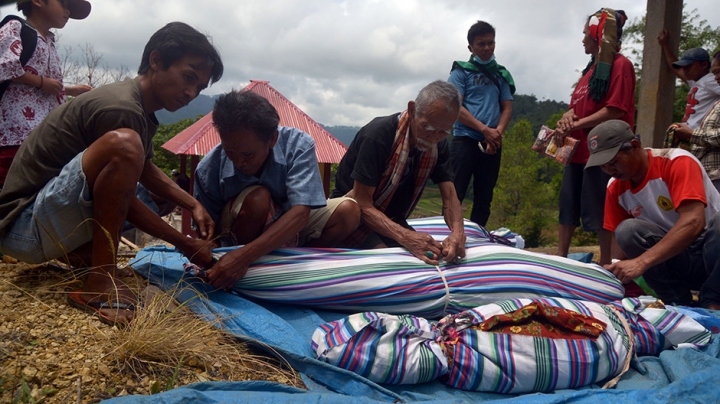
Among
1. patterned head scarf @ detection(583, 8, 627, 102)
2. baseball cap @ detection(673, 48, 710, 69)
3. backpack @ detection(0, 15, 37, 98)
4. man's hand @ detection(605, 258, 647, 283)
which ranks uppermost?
baseball cap @ detection(673, 48, 710, 69)

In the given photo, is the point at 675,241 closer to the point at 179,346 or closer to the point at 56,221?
the point at 179,346

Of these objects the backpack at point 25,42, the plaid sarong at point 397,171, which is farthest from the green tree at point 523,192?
the backpack at point 25,42

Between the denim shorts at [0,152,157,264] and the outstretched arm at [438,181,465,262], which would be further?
the outstretched arm at [438,181,465,262]

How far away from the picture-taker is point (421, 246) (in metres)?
2.62

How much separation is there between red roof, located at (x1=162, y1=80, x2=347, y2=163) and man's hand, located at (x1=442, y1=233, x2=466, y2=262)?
7703mm

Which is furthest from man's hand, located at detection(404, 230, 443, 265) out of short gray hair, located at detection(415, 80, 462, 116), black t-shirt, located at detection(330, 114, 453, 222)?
short gray hair, located at detection(415, 80, 462, 116)

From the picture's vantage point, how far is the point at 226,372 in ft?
5.90

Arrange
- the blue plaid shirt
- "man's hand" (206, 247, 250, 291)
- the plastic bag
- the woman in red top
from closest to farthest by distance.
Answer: "man's hand" (206, 247, 250, 291)
the blue plaid shirt
the woman in red top
the plastic bag

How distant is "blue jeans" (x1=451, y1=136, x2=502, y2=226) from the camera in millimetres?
4066

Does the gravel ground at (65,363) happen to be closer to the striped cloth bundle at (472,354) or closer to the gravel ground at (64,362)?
the gravel ground at (64,362)

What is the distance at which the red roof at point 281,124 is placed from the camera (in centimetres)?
1004

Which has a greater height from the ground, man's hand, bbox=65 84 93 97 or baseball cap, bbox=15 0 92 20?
baseball cap, bbox=15 0 92 20

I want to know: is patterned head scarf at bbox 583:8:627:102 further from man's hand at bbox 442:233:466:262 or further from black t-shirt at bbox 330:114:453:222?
man's hand at bbox 442:233:466:262

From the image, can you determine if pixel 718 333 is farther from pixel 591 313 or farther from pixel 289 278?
pixel 289 278
